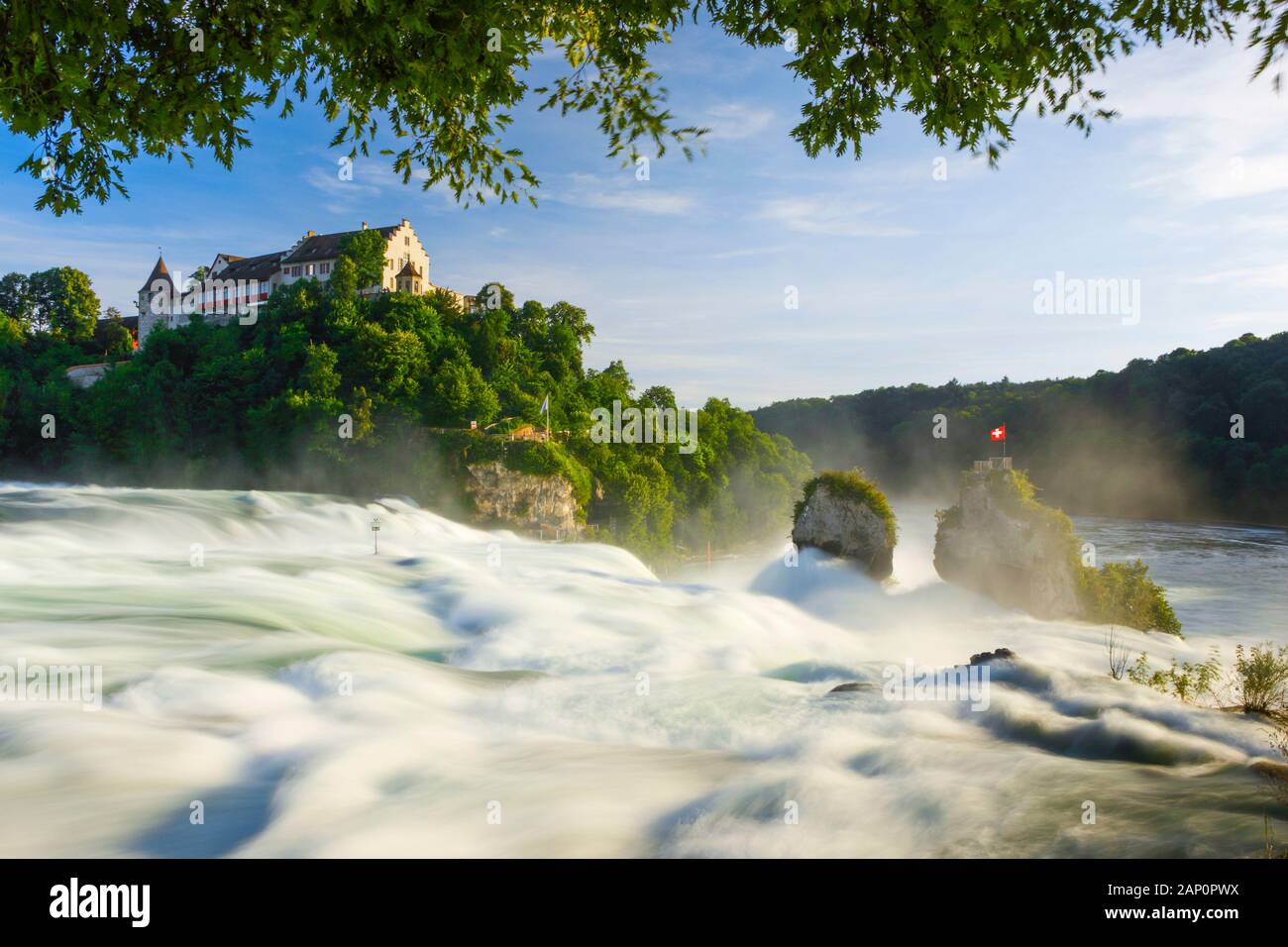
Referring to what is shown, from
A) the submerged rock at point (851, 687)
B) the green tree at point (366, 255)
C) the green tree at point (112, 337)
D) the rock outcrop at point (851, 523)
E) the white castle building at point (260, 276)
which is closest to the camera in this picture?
the submerged rock at point (851, 687)

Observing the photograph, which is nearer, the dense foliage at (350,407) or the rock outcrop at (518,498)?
the rock outcrop at (518,498)

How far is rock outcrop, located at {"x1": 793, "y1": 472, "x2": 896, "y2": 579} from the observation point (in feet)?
107

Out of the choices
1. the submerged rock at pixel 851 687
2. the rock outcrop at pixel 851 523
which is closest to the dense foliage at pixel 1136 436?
the rock outcrop at pixel 851 523

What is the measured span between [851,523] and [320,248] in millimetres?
55354

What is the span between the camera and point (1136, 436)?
251ft

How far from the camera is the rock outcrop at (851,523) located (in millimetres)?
32688

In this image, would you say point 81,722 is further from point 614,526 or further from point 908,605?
point 614,526

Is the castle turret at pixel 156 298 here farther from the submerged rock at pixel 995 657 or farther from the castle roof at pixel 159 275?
the submerged rock at pixel 995 657

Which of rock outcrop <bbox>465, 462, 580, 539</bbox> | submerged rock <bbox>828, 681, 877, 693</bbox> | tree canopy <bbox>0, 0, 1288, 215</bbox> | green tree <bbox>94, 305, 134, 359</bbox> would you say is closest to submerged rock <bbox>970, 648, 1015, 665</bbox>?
submerged rock <bbox>828, 681, 877, 693</bbox>

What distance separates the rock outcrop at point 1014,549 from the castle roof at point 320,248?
5478 centimetres

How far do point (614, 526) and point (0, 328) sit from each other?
178 ft

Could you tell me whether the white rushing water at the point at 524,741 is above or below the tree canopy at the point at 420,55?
below

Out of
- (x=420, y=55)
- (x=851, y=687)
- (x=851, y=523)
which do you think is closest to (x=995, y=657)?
(x=851, y=687)
